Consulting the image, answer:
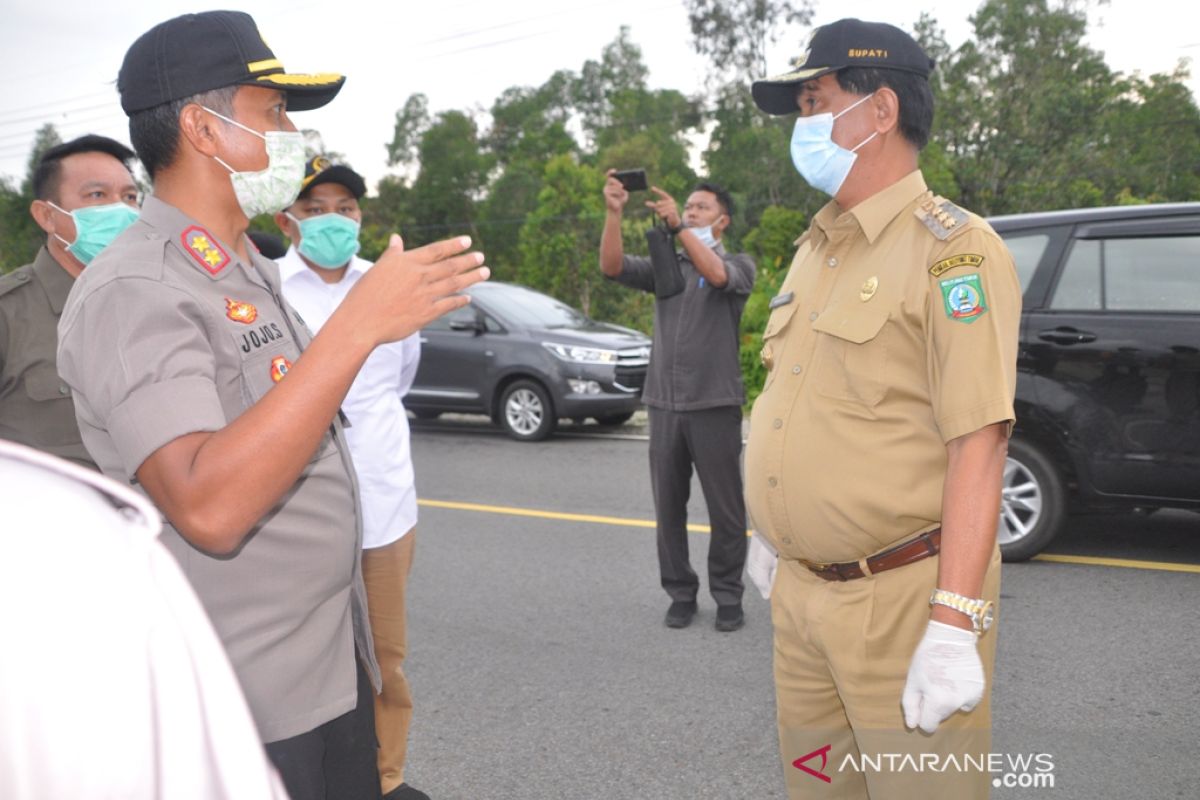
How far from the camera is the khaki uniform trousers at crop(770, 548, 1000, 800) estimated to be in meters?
1.96

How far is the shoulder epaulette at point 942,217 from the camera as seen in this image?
198 cm

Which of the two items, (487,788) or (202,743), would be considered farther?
(487,788)

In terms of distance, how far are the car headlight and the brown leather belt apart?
8252 mm

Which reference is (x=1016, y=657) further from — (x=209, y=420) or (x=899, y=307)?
(x=209, y=420)

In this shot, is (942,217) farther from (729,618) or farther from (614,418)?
(614,418)

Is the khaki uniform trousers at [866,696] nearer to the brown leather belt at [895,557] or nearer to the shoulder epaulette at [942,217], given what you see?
the brown leather belt at [895,557]

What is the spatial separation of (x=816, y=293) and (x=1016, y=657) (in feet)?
8.70

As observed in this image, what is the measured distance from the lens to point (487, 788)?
3381mm

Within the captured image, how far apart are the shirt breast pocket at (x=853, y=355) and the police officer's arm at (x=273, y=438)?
0.92m

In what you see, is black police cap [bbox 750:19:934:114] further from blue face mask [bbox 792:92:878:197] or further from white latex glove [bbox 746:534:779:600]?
white latex glove [bbox 746:534:779:600]

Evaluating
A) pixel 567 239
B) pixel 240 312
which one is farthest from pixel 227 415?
pixel 567 239

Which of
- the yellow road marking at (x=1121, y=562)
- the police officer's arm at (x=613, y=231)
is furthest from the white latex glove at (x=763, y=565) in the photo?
the yellow road marking at (x=1121, y=562)

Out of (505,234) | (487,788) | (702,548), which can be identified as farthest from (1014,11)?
(487,788)

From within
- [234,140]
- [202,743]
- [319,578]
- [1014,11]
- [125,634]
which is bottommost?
[319,578]
